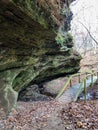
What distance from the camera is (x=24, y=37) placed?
8.43 metres

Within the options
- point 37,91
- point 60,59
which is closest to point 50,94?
point 37,91

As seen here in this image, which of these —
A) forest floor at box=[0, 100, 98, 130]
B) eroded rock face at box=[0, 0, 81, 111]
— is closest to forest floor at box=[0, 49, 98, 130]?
forest floor at box=[0, 100, 98, 130]

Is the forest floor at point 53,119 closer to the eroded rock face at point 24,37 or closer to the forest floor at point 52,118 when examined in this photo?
the forest floor at point 52,118

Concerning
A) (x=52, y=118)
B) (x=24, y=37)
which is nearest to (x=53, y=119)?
(x=52, y=118)

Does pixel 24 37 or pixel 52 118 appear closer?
pixel 24 37

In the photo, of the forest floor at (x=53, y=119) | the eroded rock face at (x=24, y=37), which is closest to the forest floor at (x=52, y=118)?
the forest floor at (x=53, y=119)

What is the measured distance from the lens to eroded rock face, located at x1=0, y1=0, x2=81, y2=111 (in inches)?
245

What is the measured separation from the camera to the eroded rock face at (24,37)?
6.23 metres

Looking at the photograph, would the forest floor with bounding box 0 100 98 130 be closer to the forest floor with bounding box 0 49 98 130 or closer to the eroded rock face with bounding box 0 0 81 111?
the forest floor with bounding box 0 49 98 130

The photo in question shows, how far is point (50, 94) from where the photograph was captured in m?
15.9

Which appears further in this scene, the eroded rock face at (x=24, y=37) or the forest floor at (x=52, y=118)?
the forest floor at (x=52, y=118)

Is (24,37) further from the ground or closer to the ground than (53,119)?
further from the ground

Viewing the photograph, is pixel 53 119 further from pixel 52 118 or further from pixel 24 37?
pixel 24 37

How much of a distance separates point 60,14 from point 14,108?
4127mm
